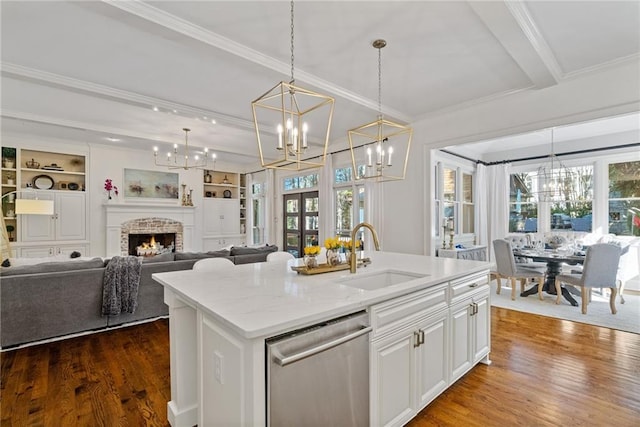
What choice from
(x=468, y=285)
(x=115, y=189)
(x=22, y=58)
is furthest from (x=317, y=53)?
(x=115, y=189)

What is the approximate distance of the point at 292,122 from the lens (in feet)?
6.53

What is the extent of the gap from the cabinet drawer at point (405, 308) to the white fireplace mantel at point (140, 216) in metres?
6.88

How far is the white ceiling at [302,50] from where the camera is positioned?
7.51ft

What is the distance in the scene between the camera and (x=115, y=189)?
6.81m

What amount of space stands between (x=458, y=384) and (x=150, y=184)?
24.4 ft

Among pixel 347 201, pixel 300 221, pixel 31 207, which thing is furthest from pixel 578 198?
pixel 31 207

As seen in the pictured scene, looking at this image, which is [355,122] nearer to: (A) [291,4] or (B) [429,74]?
(B) [429,74]

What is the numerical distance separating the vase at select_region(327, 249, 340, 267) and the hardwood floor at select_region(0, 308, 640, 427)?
1.18 metres

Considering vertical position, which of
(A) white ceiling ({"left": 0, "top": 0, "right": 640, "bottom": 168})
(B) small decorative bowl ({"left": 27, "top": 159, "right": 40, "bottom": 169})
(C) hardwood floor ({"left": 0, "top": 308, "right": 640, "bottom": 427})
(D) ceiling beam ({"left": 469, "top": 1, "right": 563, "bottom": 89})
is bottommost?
(C) hardwood floor ({"left": 0, "top": 308, "right": 640, "bottom": 427})

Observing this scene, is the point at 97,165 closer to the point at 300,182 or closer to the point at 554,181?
the point at 300,182

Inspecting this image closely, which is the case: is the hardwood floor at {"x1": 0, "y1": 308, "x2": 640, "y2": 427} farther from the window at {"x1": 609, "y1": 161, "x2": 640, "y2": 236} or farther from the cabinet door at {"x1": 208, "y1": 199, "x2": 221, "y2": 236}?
the cabinet door at {"x1": 208, "y1": 199, "x2": 221, "y2": 236}

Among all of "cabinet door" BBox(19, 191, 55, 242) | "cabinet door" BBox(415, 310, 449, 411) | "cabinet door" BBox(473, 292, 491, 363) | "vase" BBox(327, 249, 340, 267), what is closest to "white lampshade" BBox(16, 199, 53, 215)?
"cabinet door" BBox(19, 191, 55, 242)

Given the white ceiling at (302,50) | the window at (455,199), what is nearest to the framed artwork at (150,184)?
the white ceiling at (302,50)

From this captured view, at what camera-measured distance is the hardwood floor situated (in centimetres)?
208
